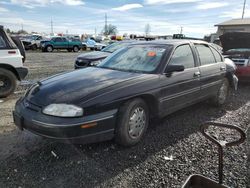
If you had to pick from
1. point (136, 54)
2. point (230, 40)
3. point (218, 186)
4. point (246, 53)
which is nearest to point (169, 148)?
point (218, 186)

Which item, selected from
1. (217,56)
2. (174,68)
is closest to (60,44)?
(217,56)

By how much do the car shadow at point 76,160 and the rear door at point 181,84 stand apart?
1.65ft

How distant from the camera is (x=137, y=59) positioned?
4168mm

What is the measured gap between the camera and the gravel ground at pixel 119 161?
2750mm

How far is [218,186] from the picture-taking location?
225 centimetres

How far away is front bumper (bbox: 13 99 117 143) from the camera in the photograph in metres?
2.86

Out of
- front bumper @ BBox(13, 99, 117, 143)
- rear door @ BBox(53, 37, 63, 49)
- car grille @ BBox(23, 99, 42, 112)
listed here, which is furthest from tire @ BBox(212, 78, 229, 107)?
rear door @ BBox(53, 37, 63, 49)

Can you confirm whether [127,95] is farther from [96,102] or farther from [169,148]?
[169,148]

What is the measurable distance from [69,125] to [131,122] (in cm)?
96

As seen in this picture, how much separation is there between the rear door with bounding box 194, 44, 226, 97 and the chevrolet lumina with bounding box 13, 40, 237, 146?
2 cm

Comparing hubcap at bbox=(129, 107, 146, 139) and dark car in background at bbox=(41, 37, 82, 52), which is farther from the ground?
dark car in background at bbox=(41, 37, 82, 52)

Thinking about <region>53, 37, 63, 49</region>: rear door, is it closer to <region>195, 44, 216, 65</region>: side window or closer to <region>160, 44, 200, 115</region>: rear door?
<region>195, 44, 216, 65</region>: side window

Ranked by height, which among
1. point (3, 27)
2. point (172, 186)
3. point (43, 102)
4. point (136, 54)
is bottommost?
point (172, 186)

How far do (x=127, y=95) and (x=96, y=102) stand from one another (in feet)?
1.61
